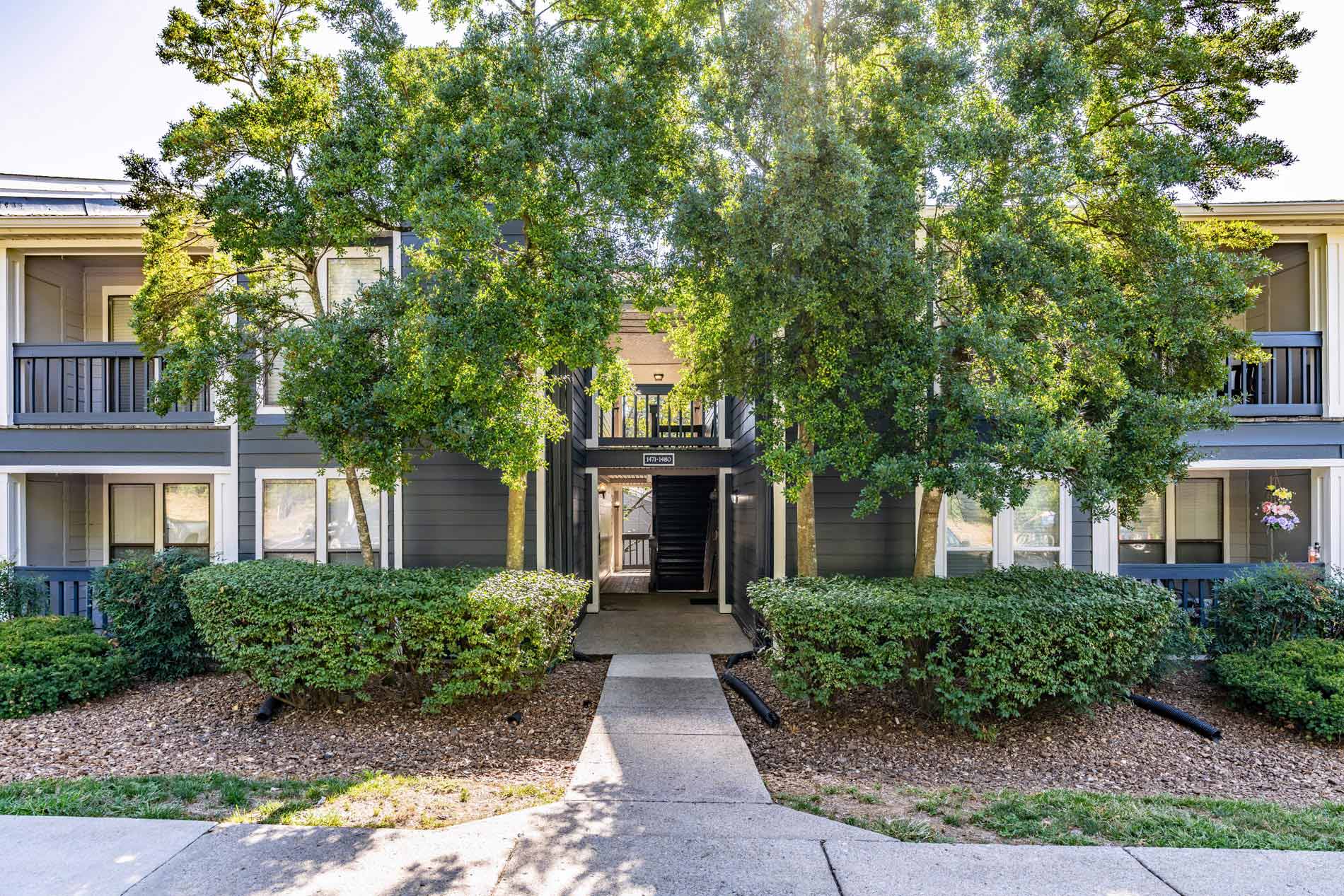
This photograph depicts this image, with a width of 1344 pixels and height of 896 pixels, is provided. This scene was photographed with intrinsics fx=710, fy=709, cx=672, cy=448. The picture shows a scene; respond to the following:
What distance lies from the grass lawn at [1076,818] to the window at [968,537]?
3.53 m

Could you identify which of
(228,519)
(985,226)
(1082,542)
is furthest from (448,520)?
(1082,542)

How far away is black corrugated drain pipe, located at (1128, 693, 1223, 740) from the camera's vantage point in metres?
5.88

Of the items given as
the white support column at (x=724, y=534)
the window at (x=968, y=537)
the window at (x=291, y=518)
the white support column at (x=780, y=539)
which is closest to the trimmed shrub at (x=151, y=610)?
the window at (x=291, y=518)

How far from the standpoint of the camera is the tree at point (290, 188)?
19.4ft

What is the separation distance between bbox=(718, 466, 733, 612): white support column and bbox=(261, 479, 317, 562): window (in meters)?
5.88

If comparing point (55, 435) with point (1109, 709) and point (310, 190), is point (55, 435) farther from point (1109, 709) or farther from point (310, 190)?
point (1109, 709)

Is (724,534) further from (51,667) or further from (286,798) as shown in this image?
(51,667)

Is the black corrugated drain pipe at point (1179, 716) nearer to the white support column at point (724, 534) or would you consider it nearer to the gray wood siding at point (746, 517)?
the gray wood siding at point (746, 517)

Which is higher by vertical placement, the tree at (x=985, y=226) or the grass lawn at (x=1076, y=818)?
the tree at (x=985, y=226)

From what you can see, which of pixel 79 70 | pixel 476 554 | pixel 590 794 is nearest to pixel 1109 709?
pixel 590 794

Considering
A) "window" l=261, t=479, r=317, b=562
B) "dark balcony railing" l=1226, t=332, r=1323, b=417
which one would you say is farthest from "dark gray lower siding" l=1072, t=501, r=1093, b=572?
"window" l=261, t=479, r=317, b=562

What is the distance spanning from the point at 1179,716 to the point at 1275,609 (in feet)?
5.78

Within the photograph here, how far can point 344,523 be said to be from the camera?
8.31 m

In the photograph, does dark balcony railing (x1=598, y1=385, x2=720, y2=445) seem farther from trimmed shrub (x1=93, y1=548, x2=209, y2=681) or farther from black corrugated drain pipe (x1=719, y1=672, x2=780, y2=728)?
trimmed shrub (x1=93, y1=548, x2=209, y2=681)
